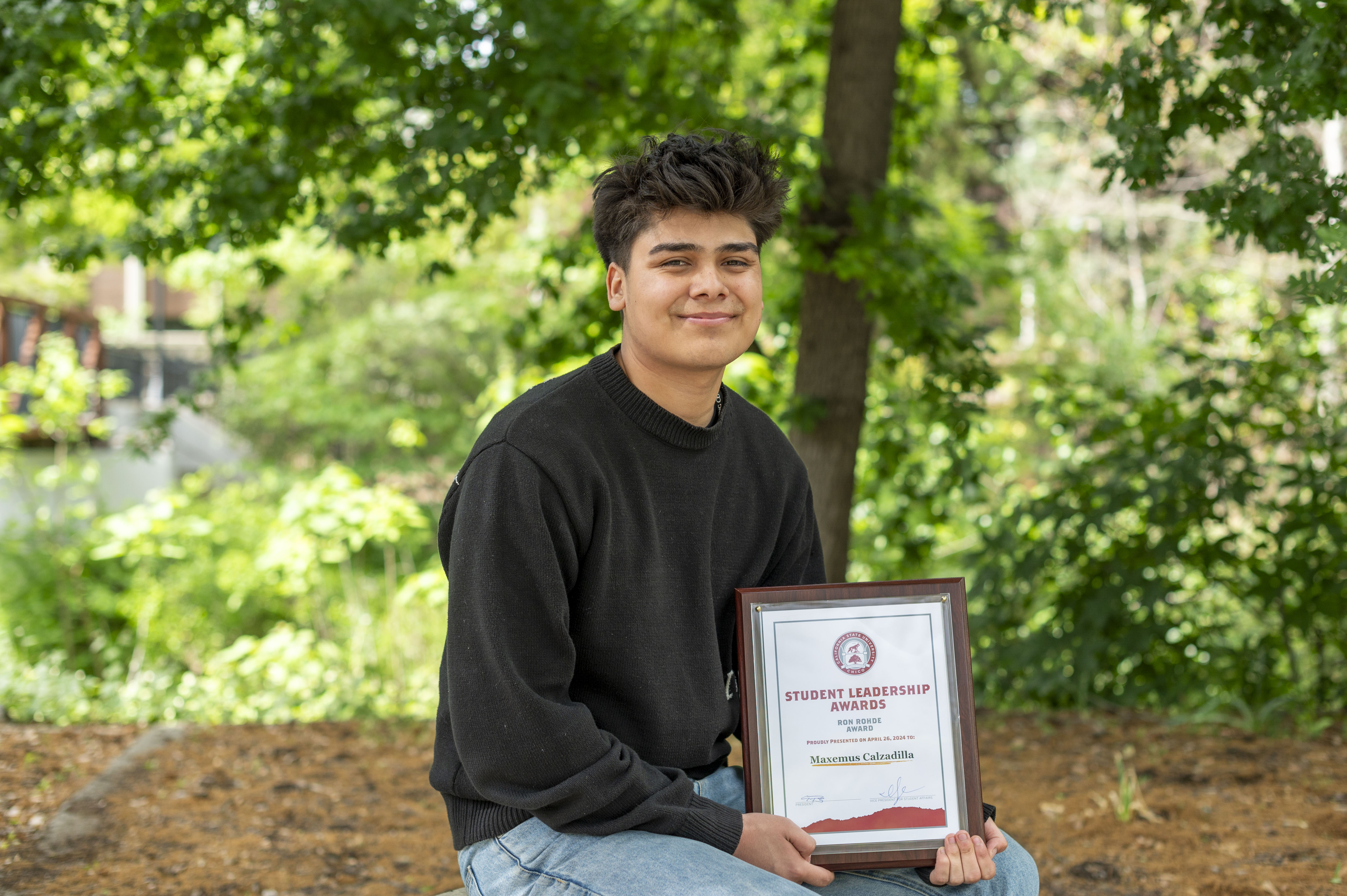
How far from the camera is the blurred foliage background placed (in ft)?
12.6

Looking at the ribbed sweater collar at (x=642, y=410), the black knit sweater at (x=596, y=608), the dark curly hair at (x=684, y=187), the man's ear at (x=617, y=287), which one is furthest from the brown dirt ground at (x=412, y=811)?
the dark curly hair at (x=684, y=187)

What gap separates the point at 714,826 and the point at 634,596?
43 cm

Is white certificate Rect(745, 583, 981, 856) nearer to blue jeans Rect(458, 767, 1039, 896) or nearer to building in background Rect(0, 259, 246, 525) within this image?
blue jeans Rect(458, 767, 1039, 896)

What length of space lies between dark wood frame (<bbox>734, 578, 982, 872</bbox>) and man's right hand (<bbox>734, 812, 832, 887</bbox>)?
0.06 m

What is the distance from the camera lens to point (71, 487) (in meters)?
9.57

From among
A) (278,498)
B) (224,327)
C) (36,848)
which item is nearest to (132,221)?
(224,327)

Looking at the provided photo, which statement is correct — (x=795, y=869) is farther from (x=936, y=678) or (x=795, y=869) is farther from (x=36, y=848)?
(x=36, y=848)

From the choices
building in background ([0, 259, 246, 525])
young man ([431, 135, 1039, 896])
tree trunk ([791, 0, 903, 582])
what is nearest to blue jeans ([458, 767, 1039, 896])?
young man ([431, 135, 1039, 896])

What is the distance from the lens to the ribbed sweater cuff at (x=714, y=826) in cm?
193

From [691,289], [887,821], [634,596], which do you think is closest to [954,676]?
[887,821]

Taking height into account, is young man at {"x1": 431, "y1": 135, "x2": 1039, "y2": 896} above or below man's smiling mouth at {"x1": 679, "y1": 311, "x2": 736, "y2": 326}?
below

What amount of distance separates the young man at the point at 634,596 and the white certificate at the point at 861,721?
81 millimetres
